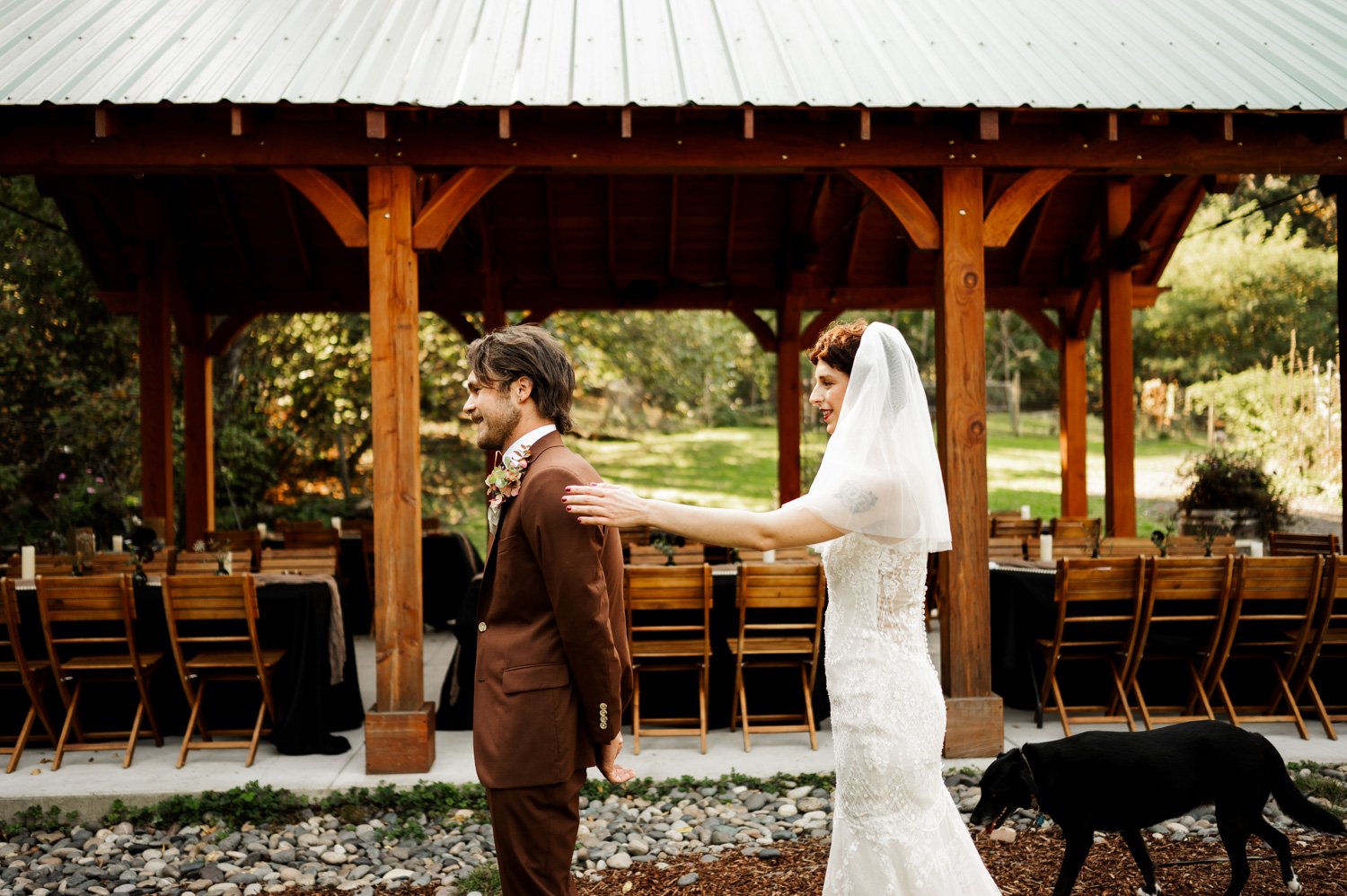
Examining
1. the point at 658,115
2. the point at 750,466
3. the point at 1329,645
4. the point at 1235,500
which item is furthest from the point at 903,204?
the point at 750,466

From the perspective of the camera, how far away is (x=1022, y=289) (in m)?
12.8

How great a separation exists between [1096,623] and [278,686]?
512 centimetres

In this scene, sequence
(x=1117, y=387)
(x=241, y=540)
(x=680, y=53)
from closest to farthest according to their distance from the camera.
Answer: (x=680, y=53)
(x=241, y=540)
(x=1117, y=387)

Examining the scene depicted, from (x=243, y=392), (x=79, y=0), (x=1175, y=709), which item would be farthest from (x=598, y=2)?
(x=243, y=392)

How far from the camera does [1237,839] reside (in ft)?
13.0

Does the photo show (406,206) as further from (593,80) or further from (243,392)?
(243,392)

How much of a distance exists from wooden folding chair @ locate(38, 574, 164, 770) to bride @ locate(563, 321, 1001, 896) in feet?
15.5

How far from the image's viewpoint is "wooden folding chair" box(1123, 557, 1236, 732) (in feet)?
21.1

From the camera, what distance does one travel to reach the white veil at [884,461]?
303 cm

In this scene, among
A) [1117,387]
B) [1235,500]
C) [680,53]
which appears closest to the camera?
[680,53]

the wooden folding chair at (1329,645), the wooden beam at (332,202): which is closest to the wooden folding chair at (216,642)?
the wooden beam at (332,202)

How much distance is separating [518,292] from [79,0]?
5873 mm

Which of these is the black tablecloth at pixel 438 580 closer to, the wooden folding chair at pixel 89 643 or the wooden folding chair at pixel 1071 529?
the wooden folding chair at pixel 89 643

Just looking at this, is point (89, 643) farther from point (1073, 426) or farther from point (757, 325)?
point (1073, 426)
